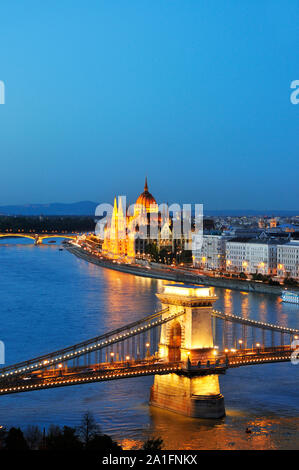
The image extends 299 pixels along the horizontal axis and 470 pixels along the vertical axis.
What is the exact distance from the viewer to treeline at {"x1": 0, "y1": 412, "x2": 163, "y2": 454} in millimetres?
6879

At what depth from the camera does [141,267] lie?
1312 inches

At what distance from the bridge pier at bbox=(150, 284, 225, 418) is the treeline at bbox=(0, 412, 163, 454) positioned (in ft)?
3.80

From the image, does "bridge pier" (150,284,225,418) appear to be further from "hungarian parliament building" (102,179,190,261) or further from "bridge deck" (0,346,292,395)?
"hungarian parliament building" (102,179,190,261)

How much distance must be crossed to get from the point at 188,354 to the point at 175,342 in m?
0.43

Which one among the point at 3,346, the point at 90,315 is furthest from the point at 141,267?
the point at 3,346

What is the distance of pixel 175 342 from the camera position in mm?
9523

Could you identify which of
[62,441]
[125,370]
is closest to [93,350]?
[125,370]

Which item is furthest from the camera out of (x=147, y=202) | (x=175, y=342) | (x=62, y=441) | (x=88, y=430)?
(x=147, y=202)

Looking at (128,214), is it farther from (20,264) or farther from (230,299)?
(230,299)

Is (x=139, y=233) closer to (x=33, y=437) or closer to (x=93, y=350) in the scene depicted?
(x=93, y=350)

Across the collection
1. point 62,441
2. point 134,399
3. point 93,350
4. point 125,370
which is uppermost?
point 93,350

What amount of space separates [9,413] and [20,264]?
962 inches
